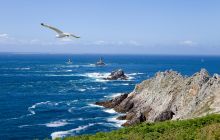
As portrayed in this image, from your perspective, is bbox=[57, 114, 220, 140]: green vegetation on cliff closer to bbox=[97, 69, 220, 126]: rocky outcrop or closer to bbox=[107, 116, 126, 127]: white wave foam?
bbox=[97, 69, 220, 126]: rocky outcrop

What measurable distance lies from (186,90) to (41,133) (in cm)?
2502

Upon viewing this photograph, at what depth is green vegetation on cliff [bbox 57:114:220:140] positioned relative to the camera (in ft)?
81.0

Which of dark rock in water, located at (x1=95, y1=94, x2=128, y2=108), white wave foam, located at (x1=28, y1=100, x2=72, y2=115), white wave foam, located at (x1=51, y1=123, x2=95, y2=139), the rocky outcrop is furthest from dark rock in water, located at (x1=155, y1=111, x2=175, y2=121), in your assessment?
white wave foam, located at (x1=28, y1=100, x2=72, y2=115)

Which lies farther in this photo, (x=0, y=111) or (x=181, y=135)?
(x=0, y=111)

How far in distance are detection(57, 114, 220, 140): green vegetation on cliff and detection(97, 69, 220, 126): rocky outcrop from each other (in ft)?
59.9

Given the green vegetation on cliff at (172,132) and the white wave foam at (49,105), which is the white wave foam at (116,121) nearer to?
the white wave foam at (49,105)

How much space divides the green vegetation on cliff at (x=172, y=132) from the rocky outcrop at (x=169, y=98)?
18258 millimetres

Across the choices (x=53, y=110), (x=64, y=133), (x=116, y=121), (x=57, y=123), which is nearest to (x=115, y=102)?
(x=53, y=110)

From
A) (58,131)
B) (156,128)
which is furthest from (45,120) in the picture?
(156,128)

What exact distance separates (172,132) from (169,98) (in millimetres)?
46135

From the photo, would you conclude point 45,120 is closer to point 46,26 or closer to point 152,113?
point 152,113

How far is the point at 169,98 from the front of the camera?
72500mm

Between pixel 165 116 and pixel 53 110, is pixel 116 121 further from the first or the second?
pixel 53 110

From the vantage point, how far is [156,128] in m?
28.5
